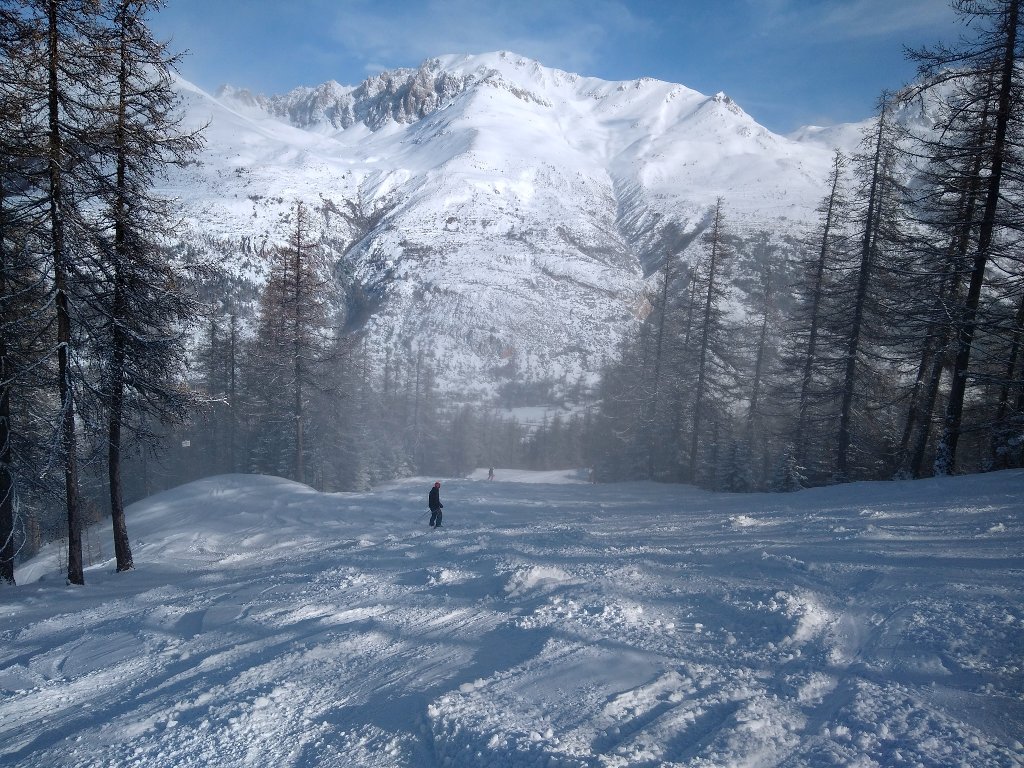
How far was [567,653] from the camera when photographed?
5.28m

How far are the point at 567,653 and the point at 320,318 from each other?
2118 centimetres

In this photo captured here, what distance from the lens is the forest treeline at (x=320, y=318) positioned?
9.79 meters

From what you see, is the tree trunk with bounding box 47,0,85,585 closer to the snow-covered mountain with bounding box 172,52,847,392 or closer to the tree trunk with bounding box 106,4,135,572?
the tree trunk with bounding box 106,4,135,572

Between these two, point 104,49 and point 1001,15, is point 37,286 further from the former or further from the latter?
point 1001,15

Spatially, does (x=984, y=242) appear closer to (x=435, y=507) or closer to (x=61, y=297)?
(x=435, y=507)

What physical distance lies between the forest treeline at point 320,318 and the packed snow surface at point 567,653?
3825 mm

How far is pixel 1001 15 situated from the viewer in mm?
11945

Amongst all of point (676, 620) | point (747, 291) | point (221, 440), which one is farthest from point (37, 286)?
point (747, 291)

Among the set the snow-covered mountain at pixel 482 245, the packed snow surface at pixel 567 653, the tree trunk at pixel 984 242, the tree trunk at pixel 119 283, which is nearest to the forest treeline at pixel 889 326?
the tree trunk at pixel 984 242

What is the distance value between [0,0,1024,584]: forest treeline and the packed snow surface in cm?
382

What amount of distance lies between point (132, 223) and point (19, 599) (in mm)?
7173

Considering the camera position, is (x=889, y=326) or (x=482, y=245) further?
(x=482, y=245)

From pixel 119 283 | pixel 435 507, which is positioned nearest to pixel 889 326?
pixel 435 507

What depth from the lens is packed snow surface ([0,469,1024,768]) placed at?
3.99 meters
